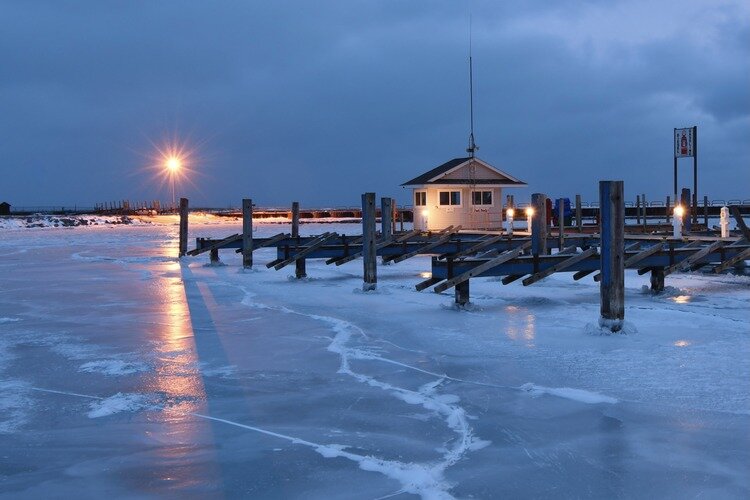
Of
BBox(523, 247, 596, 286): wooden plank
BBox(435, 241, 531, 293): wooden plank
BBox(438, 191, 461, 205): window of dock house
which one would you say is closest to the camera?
BBox(435, 241, 531, 293): wooden plank

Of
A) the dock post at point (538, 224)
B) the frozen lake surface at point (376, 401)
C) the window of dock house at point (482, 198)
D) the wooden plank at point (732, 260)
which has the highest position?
the window of dock house at point (482, 198)

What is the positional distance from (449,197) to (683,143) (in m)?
11.4

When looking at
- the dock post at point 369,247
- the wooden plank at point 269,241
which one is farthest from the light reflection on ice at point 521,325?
the wooden plank at point 269,241

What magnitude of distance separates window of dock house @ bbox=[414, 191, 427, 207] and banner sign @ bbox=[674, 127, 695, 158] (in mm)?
11972

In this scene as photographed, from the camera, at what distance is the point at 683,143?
118 feet

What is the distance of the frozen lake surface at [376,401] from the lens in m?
4.94

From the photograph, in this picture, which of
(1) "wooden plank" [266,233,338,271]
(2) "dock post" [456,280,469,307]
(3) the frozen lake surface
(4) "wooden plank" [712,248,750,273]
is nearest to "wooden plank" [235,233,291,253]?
(1) "wooden plank" [266,233,338,271]

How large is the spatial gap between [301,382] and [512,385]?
2.14m

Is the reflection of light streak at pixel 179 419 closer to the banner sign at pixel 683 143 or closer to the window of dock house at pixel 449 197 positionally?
the window of dock house at pixel 449 197

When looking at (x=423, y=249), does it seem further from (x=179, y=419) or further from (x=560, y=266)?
(x=179, y=419)

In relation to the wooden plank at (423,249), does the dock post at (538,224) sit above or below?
above

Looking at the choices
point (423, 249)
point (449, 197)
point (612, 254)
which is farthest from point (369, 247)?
point (449, 197)

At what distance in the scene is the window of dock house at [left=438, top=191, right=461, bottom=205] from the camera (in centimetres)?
3597

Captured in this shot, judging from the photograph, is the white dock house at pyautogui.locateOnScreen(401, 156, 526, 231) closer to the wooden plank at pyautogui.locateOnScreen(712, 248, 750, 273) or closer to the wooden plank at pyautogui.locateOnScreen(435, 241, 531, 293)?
the wooden plank at pyautogui.locateOnScreen(712, 248, 750, 273)
